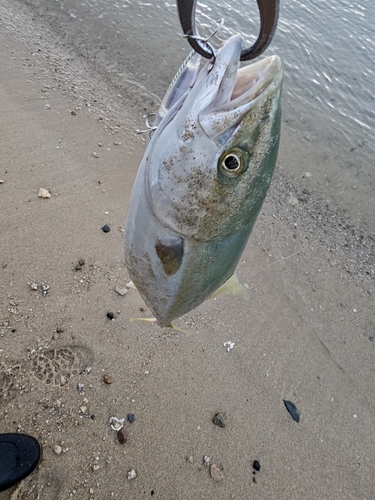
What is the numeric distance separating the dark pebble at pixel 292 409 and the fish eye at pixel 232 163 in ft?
7.56

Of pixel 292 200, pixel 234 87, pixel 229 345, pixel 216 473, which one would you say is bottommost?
pixel 216 473

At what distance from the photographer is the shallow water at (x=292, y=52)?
595cm

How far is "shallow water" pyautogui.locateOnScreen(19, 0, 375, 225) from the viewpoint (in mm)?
5953

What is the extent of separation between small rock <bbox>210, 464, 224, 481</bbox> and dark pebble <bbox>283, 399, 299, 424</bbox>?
75cm

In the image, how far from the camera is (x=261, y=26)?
1.30m

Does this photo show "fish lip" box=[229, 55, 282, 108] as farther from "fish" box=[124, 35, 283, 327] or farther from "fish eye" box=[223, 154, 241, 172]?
"fish eye" box=[223, 154, 241, 172]

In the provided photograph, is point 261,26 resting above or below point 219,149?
above

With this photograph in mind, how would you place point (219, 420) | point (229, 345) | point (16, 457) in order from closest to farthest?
point (16, 457) → point (219, 420) → point (229, 345)

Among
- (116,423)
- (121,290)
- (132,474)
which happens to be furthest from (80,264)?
(132,474)

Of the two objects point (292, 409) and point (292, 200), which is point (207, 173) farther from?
point (292, 200)

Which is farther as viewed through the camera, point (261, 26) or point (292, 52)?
point (292, 52)

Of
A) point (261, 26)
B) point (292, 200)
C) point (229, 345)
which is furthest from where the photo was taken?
point (292, 200)

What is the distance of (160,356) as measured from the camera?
3.16m

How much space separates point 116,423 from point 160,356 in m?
0.60
